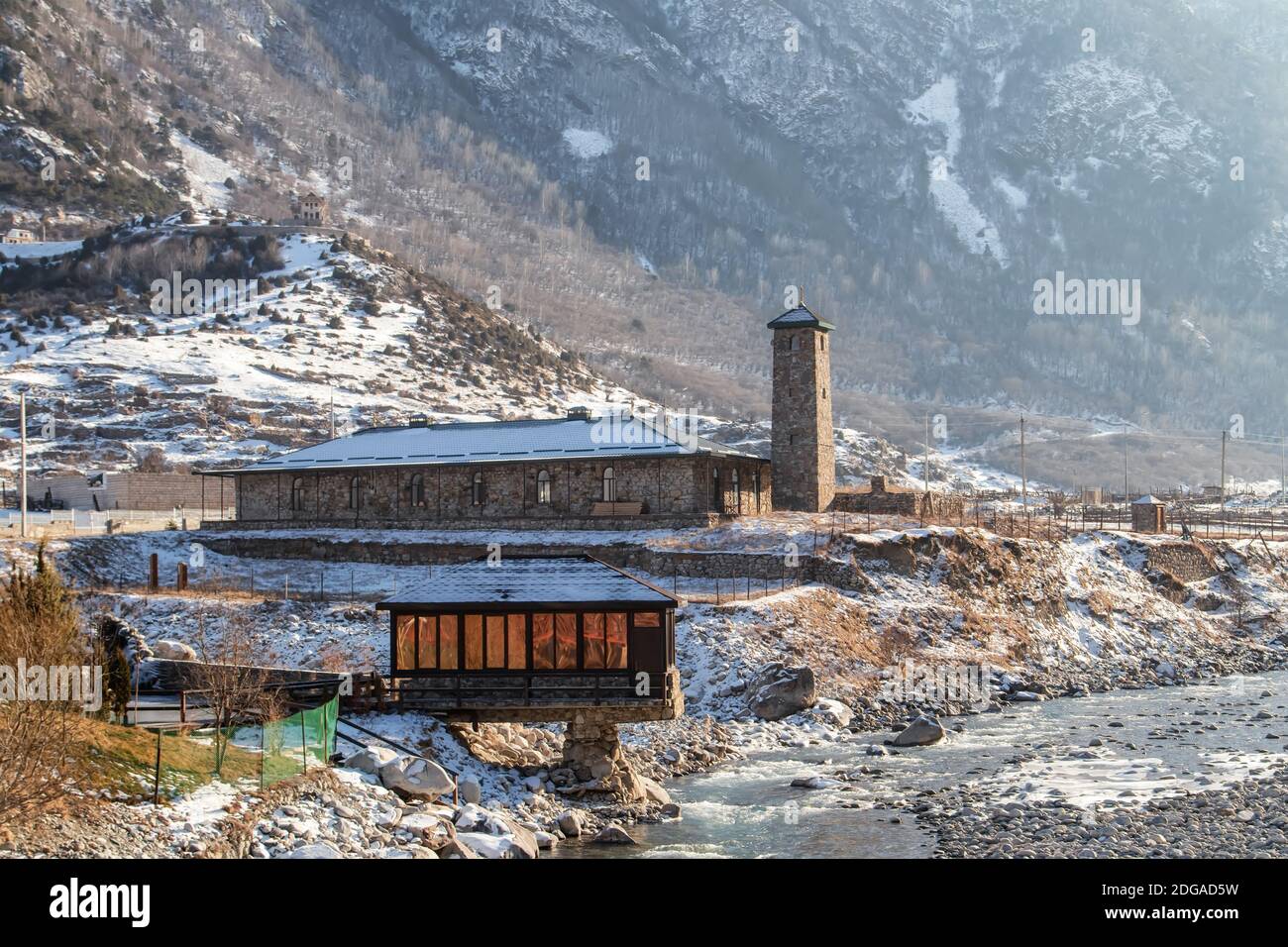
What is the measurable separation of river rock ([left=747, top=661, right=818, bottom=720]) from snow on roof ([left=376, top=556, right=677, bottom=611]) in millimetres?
11039

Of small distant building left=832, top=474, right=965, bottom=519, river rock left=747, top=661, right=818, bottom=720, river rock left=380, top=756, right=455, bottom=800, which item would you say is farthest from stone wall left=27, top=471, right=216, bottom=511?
river rock left=380, top=756, right=455, bottom=800

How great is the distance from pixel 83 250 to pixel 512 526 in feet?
373

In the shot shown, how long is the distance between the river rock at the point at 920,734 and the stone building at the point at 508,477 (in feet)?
70.6

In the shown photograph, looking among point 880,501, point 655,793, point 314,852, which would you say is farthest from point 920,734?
point 880,501

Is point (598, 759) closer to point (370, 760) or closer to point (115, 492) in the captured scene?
point (370, 760)

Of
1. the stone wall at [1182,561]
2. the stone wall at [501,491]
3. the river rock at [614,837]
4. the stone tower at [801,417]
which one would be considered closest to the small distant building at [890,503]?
the stone tower at [801,417]

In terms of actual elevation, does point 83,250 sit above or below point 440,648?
above

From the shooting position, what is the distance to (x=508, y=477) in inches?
2608

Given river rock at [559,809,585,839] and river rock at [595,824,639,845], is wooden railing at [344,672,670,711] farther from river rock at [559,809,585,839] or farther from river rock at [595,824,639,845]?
river rock at [595,824,639,845]

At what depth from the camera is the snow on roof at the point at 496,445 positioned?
6397 cm

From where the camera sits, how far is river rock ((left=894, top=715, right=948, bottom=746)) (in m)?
39.4
